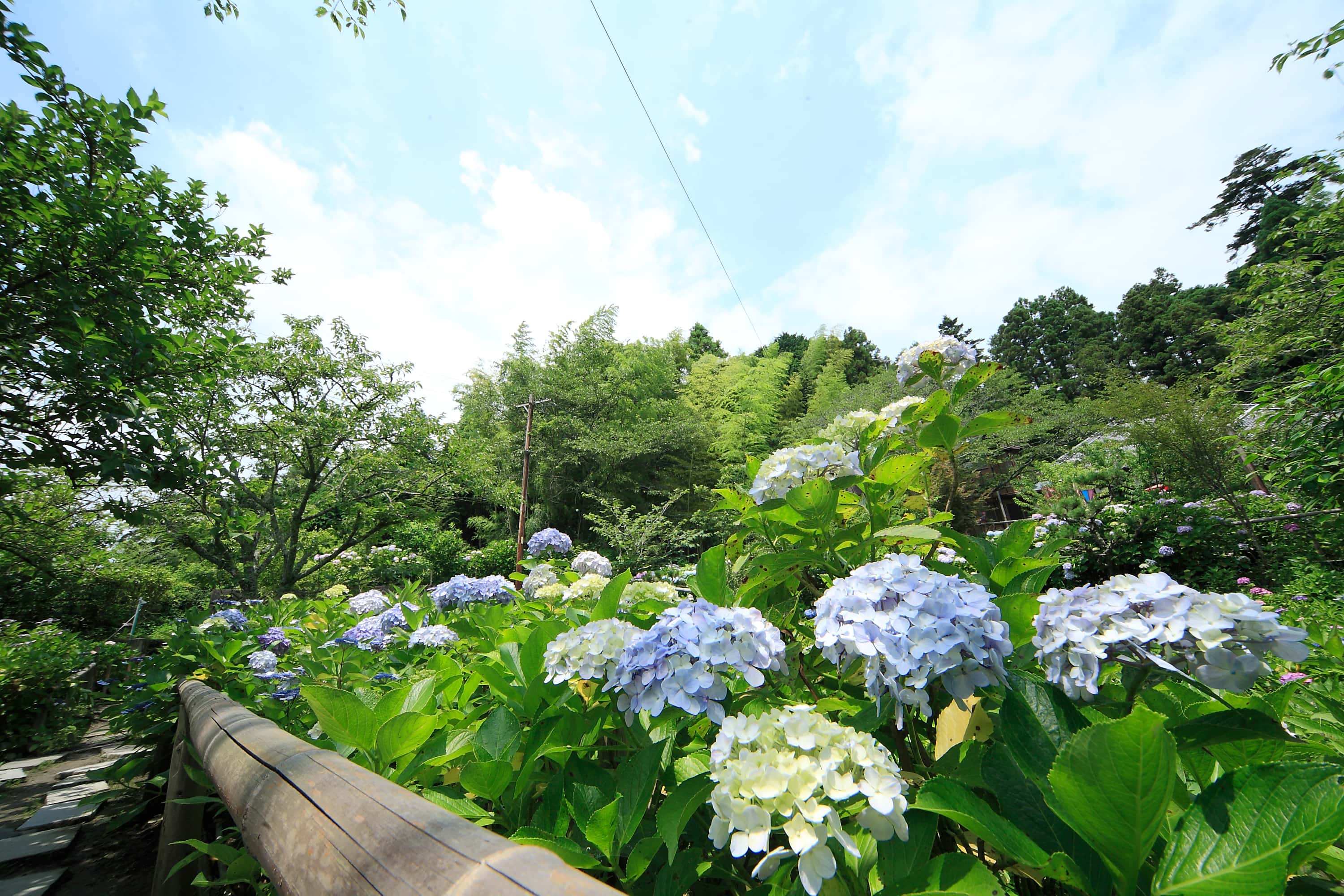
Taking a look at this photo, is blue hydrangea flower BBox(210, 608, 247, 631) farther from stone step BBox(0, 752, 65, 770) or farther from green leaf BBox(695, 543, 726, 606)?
green leaf BBox(695, 543, 726, 606)

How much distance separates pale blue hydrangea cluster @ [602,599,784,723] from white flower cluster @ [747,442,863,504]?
44cm

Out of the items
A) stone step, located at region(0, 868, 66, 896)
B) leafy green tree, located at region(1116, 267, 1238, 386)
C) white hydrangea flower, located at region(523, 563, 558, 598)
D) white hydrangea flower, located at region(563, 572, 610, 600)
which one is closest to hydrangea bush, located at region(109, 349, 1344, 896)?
white hydrangea flower, located at region(563, 572, 610, 600)

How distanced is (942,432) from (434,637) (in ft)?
5.03

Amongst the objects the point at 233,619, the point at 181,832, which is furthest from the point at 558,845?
the point at 233,619

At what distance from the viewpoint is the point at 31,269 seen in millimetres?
2168

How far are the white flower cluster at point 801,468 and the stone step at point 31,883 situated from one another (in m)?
2.87

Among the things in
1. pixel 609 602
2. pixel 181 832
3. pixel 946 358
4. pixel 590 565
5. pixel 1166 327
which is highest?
pixel 1166 327

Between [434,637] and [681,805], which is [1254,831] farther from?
[434,637]

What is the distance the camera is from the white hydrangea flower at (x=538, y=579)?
2.30 m

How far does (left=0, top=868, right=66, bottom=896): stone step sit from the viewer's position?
1.88m

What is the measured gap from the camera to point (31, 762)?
3699 mm

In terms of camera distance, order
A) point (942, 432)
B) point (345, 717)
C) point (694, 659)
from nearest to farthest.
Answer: point (694, 659) → point (345, 717) → point (942, 432)

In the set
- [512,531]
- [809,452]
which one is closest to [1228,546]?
[809,452]

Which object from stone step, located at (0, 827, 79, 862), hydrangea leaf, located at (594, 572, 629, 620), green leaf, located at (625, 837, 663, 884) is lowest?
stone step, located at (0, 827, 79, 862)
